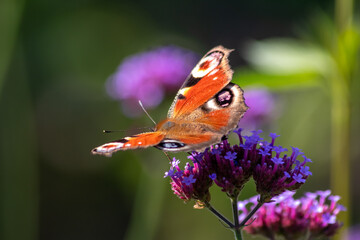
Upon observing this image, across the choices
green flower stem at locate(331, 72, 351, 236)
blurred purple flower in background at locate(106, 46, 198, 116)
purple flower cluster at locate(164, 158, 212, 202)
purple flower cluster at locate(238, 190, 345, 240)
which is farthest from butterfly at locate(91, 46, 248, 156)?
blurred purple flower in background at locate(106, 46, 198, 116)

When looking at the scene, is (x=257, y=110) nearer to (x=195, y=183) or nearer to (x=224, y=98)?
(x=224, y=98)

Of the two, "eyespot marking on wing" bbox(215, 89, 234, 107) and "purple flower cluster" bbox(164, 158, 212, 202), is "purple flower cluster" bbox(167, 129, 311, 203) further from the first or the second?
"eyespot marking on wing" bbox(215, 89, 234, 107)

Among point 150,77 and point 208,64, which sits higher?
point 208,64

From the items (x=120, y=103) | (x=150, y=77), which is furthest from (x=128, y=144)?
(x=120, y=103)

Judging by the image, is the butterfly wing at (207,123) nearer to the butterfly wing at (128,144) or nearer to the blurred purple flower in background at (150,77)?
the butterfly wing at (128,144)

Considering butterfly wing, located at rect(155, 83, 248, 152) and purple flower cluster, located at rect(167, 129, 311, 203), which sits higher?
butterfly wing, located at rect(155, 83, 248, 152)
